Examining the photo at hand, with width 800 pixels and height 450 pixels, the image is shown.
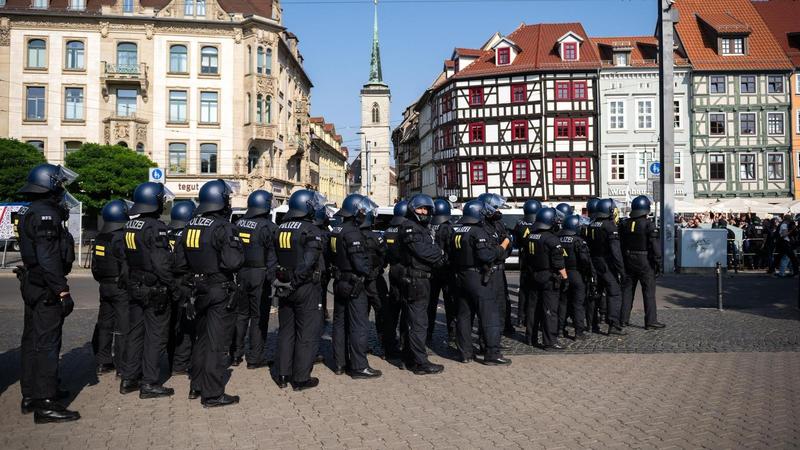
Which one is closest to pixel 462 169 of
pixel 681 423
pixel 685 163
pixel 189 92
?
pixel 685 163

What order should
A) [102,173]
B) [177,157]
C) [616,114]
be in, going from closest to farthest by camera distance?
[102,173], [616,114], [177,157]

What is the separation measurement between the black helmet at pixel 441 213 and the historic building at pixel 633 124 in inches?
1284

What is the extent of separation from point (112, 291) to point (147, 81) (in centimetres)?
3559

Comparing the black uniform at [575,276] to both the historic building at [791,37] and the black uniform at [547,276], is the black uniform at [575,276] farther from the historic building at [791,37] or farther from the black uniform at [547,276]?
the historic building at [791,37]

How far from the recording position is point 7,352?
862 centimetres

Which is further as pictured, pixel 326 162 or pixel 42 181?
pixel 326 162

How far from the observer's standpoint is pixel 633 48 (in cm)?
4134

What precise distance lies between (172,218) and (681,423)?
6486mm

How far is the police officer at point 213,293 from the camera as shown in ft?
19.9

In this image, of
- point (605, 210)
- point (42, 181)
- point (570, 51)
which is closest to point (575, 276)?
point (605, 210)

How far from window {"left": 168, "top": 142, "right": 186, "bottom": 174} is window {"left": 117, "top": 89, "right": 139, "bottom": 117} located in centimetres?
322

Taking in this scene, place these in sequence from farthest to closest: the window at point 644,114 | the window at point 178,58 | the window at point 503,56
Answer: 1. the window at point 503,56
2. the window at point 178,58
3. the window at point 644,114

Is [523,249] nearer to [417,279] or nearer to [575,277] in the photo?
[575,277]

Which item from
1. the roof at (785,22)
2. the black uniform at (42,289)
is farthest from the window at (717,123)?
the black uniform at (42,289)
